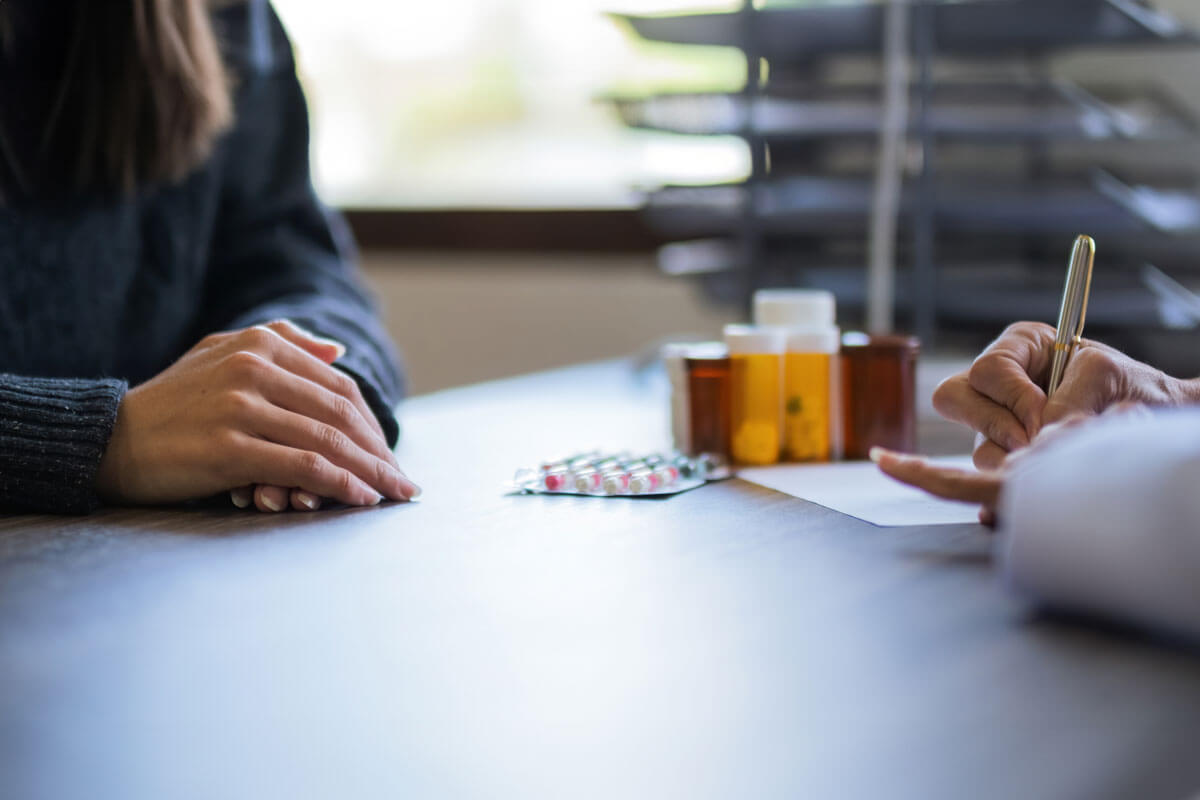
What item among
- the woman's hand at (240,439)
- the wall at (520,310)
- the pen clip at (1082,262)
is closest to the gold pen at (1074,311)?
the pen clip at (1082,262)

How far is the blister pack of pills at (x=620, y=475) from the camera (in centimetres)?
73

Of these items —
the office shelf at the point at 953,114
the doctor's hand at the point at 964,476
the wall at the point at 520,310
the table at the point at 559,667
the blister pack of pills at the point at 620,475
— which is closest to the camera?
the table at the point at 559,667

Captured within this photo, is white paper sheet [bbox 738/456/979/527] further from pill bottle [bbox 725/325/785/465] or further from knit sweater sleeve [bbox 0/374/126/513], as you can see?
knit sweater sleeve [bbox 0/374/126/513]

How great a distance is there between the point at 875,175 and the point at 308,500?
0.89m

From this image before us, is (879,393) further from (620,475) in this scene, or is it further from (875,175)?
(875,175)

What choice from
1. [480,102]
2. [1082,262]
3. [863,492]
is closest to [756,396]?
[863,492]

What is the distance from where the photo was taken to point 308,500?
0.69 meters

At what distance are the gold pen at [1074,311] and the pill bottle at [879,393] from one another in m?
0.17

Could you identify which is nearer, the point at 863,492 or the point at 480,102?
the point at 863,492

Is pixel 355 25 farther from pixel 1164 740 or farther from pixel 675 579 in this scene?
pixel 1164 740

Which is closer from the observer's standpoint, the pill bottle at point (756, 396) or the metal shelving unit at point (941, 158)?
the pill bottle at point (756, 396)

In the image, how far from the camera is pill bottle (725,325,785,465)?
842mm

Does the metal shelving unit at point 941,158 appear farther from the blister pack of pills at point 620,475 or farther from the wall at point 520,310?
the blister pack of pills at point 620,475

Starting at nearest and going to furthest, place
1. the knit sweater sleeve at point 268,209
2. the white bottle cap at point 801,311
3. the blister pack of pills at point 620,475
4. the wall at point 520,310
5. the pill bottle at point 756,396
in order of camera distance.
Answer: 1. the blister pack of pills at point 620,475
2. the pill bottle at point 756,396
3. the white bottle cap at point 801,311
4. the knit sweater sleeve at point 268,209
5. the wall at point 520,310
